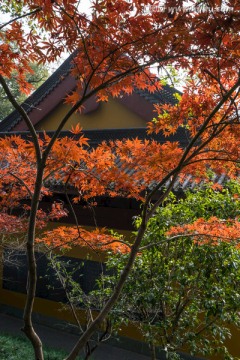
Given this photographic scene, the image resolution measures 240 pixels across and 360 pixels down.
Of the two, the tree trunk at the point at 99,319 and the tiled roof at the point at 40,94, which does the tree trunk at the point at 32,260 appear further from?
the tiled roof at the point at 40,94

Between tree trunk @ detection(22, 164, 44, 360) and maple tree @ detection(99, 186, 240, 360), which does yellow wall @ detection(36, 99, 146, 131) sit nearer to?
maple tree @ detection(99, 186, 240, 360)

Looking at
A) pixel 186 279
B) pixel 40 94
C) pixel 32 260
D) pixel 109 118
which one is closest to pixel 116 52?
pixel 32 260

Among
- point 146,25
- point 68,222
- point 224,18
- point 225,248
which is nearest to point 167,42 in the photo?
point 146,25

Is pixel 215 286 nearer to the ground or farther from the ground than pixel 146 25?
nearer to the ground

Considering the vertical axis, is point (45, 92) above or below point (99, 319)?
above

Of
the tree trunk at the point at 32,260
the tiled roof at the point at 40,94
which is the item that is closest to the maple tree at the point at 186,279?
the tree trunk at the point at 32,260

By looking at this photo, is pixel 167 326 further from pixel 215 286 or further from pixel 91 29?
pixel 91 29

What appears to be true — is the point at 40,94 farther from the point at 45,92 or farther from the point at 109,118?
the point at 109,118

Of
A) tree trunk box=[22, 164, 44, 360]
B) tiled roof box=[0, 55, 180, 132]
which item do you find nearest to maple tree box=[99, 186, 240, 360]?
tree trunk box=[22, 164, 44, 360]

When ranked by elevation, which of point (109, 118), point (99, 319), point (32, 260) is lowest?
point (99, 319)

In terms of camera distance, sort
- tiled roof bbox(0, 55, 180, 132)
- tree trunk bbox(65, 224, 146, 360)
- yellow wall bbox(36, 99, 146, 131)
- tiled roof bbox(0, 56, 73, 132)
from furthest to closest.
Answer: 1. tiled roof bbox(0, 56, 73, 132)
2. tiled roof bbox(0, 55, 180, 132)
3. yellow wall bbox(36, 99, 146, 131)
4. tree trunk bbox(65, 224, 146, 360)

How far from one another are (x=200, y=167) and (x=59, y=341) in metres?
4.87

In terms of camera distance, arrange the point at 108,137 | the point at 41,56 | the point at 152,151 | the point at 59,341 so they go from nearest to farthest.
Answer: the point at 41,56
the point at 152,151
the point at 59,341
the point at 108,137

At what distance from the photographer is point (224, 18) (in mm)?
2293
